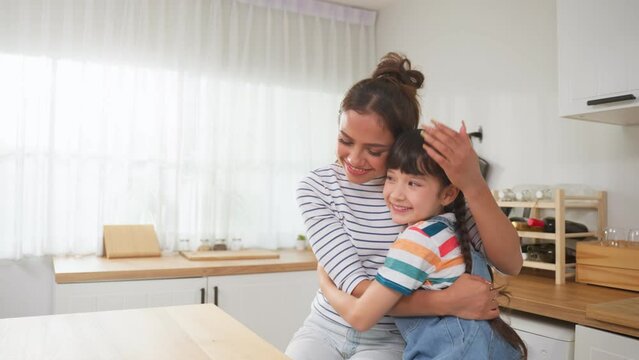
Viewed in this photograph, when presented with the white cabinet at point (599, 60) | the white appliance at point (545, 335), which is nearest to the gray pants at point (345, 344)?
the white appliance at point (545, 335)

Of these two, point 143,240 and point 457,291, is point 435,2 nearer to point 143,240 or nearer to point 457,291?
point 143,240

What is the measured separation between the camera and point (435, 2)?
3.33 metres

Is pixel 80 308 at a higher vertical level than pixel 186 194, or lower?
lower

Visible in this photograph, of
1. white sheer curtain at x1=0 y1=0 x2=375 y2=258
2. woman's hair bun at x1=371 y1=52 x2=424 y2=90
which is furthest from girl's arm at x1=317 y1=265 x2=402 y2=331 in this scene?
white sheer curtain at x1=0 y1=0 x2=375 y2=258

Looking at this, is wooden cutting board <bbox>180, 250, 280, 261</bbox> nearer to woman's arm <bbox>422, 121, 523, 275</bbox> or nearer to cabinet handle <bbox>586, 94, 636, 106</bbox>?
cabinet handle <bbox>586, 94, 636, 106</bbox>

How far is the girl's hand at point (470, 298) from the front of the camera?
1023mm

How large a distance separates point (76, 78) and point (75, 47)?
0.17 m

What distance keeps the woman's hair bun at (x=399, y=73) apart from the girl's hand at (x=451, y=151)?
260 mm

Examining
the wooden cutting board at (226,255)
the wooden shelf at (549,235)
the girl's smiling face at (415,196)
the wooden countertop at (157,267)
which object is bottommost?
the wooden countertop at (157,267)

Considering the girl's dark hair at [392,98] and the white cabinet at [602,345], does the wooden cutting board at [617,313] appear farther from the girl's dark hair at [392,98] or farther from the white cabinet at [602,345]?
the girl's dark hair at [392,98]

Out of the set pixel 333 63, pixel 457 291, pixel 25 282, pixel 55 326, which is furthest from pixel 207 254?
pixel 457 291

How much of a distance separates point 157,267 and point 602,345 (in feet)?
6.25

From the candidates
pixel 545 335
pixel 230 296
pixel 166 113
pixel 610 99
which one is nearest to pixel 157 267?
pixel 230 296

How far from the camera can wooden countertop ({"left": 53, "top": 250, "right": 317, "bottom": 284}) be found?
2416 millimetres
